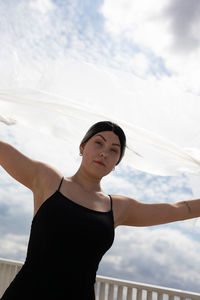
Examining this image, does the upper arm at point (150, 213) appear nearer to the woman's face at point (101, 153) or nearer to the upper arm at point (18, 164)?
the woman's face at point (101, 153)

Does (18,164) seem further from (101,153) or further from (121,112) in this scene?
(121,112)

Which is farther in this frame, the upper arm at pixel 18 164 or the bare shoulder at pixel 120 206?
the bare shoulder at pixel 120 206

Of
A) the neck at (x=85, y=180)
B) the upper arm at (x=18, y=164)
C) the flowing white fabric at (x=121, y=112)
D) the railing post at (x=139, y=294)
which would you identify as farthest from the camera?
the railing post at (x=139, y=294)

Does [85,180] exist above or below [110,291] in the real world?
above

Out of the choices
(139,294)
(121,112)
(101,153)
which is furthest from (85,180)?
(139,294)

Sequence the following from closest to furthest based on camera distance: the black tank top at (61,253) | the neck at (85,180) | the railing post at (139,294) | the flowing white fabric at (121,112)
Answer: the black tank top at (61,253), the neck at (85,180), the flowing white fabric at (121,112), the railing post at (139,294)

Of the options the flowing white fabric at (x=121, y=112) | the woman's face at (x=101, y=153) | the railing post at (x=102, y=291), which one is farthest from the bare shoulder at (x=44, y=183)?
the railing post at (x=102, y=291)

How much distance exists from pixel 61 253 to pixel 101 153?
1.50 ft

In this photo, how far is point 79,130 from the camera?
1.84m

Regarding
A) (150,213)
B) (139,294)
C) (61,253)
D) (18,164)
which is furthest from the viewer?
(139,294)

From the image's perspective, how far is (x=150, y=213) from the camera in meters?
1.54

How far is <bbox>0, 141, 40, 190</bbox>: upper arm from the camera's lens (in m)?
1.30

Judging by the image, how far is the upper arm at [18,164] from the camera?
4.27ft

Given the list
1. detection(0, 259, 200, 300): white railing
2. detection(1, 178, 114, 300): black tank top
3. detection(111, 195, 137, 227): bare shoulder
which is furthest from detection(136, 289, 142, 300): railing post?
detection(1, 178, 114, 300): black tank top
